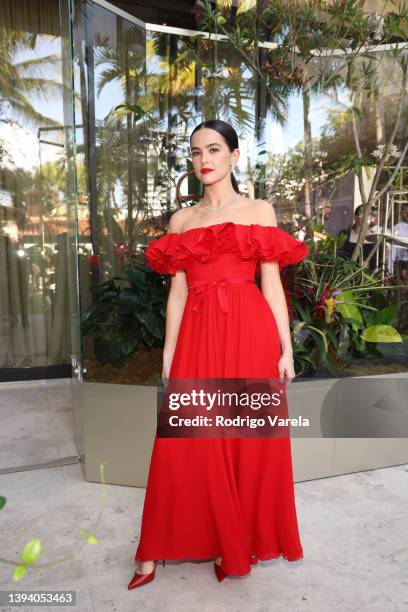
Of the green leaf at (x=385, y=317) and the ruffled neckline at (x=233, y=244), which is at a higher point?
the ruffled neckline at (x=233, y=244)

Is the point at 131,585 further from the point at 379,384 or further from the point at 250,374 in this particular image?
the point at 379,384

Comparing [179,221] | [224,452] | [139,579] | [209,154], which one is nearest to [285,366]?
[224,452]

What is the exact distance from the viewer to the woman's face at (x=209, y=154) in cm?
165

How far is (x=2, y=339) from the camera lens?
14.9 feet

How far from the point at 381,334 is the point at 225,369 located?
4.87 feet

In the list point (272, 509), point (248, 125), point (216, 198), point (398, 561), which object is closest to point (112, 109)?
point (248, 125)

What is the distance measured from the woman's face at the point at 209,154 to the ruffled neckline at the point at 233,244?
0.53 feet

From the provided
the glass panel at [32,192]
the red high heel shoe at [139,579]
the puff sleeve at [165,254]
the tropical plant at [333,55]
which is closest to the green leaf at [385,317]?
the tropical plant at [333,55]

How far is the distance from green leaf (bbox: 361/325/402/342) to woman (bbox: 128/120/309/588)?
1294 millimetres

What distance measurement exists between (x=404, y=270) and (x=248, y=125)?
61.5 inches

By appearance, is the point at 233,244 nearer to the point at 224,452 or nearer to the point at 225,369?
the point at 225,369

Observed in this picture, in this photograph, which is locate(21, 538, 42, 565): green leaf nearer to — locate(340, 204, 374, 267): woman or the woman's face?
the woman's face

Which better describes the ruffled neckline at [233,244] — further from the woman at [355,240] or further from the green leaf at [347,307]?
the woman at [355,240]

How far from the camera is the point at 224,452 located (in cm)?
165
